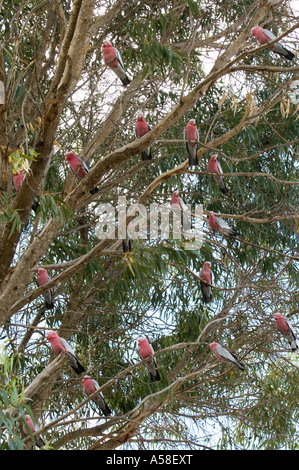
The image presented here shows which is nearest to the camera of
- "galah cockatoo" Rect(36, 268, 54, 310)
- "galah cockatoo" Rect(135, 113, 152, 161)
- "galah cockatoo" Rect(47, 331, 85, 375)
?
"galah cockatoo" Rect(47, 331, 85, 375)

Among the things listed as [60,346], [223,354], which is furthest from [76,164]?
[223,354]

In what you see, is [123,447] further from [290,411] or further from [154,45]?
[154,45]

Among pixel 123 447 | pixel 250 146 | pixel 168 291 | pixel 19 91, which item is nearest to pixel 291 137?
pixel 250 146

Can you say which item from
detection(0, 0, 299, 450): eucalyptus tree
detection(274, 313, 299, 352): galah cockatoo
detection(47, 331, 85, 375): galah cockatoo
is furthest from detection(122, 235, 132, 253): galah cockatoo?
detection(274, 313, 299, 352): galah cockatoo

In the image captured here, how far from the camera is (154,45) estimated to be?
4164 mm

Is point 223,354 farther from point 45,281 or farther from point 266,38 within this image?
point 266,38

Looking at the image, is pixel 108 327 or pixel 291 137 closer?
pixel 108 327

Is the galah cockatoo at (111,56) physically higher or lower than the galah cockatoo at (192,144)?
higher

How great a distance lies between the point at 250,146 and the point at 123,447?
2.80 meters

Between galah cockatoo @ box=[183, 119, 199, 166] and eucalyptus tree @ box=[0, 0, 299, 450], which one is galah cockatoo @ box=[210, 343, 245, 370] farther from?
galah cockatoo @ box=[183, 119, 199, 166]

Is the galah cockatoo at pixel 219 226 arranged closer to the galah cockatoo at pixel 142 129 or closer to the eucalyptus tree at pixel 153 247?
the eucalyptus tree at pixel 153 247

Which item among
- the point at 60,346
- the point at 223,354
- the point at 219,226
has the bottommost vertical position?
the point at 223,354

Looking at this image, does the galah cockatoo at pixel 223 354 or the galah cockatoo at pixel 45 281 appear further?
the galah cockatoo at pixel 45 281

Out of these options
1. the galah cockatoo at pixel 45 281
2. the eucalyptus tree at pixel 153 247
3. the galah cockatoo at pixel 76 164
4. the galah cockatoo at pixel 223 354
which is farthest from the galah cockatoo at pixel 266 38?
the galah cockatoo at pixel 45 281
